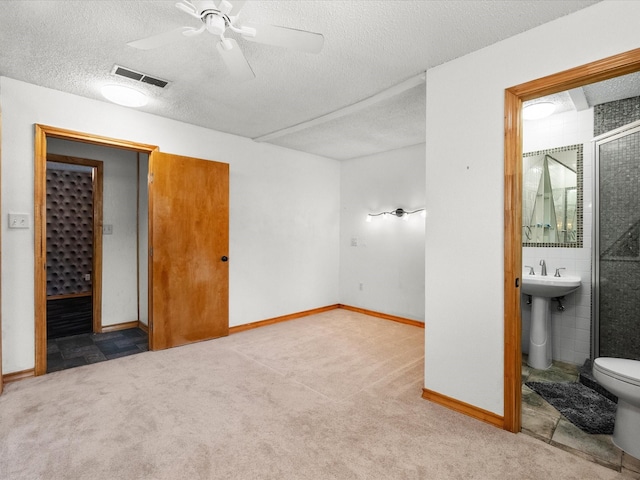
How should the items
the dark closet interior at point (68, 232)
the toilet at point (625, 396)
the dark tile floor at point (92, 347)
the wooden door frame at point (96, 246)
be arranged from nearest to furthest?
the toilet at point (625, 396) < the dark tile floor at point (92, 347) < the wooden door frame at point (96, 246) < the dark closet interior at point (68, 232)

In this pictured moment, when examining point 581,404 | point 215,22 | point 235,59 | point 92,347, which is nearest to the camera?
point 215,22

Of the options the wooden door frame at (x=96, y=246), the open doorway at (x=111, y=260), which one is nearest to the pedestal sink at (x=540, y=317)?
the open doorway at (x=111, y=260)

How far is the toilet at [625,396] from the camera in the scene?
1.73m

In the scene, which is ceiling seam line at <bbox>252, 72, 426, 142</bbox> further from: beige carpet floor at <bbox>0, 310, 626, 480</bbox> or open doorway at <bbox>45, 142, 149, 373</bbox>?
beige carpet floor at <bbox>0, 310, 626, 480</bbox>

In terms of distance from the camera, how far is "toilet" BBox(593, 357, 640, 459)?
1.73 meters

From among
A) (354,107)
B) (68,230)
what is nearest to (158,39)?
(354,107)

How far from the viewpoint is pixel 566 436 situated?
1.97 meters

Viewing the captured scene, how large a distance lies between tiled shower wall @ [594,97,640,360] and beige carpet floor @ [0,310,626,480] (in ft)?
4.73

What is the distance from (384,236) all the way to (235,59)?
3.44m

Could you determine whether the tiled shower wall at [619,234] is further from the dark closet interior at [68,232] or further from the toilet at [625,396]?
the dark closet interior at [68,232]

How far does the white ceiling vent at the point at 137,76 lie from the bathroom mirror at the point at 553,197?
3466 millimetres

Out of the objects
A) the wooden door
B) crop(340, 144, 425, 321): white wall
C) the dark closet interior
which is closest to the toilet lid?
crop(340, 144, 425, 321): white wall

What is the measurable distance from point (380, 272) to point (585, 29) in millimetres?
3525

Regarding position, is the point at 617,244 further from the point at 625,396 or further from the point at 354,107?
the point at 354,107
